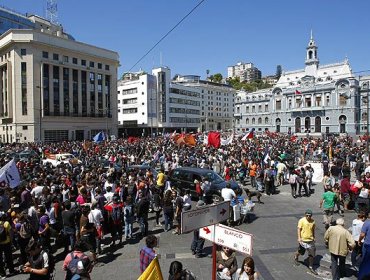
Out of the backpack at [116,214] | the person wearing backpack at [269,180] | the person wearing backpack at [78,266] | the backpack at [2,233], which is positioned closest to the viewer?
the person wearing backpack at [78,266]

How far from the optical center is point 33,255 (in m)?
5.84

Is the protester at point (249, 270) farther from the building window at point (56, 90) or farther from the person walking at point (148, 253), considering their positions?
the building window at point (56, 90)

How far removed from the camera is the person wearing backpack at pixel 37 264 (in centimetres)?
573

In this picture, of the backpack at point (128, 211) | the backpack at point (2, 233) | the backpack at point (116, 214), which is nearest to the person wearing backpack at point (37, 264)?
the backpack at point (2, 233)

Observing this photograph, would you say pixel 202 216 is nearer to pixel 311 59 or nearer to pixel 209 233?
pixel 209 233

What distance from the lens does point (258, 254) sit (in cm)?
921

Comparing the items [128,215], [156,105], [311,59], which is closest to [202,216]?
[128,215]

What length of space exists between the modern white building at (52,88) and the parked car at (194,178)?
44.5 m

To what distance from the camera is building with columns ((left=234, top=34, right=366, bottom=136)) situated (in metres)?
82.4

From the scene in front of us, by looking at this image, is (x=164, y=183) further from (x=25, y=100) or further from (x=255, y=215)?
(x=25, y=100)

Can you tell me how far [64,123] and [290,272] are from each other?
199 feet

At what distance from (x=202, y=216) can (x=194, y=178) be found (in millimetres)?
11091

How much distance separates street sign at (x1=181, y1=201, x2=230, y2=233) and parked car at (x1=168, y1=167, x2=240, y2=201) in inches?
370

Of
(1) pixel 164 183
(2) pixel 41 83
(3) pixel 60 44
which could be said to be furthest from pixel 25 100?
(1) pixel 164 183
